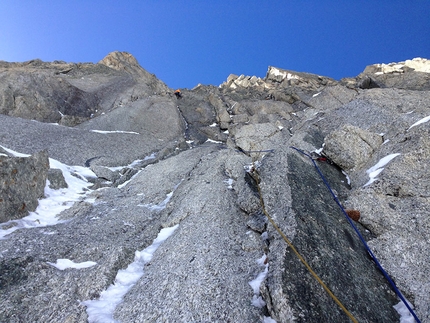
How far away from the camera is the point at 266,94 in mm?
53500

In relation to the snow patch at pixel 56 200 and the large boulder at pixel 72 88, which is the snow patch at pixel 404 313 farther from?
the large boulder at pixel 72 88

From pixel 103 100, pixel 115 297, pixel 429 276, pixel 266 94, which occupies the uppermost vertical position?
pixel 266 94

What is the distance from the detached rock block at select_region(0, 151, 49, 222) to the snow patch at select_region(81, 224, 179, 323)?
738cm

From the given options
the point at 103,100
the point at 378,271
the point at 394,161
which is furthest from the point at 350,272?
the point at 103,100

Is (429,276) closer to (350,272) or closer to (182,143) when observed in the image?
(350,272)

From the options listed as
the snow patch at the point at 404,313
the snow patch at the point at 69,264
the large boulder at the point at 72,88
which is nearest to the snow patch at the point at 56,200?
the snow patch at the point at 69,264

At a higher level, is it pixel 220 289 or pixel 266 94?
pixel 266 94

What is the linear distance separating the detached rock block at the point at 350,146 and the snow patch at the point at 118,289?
10015 millimetres

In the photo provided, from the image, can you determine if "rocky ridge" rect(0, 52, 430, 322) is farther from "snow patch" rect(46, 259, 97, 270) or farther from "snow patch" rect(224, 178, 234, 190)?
"snow patch" rect(46, 259, 97, 270)

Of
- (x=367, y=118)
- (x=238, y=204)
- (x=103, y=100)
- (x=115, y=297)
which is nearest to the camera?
(x=115, y=297)

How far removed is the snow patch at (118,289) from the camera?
7.94m

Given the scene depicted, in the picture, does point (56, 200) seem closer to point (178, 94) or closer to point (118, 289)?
point (118, 289)

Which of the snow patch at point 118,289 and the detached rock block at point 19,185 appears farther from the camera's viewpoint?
the detached rock block at point 19,185

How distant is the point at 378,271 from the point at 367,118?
50.5 feet
